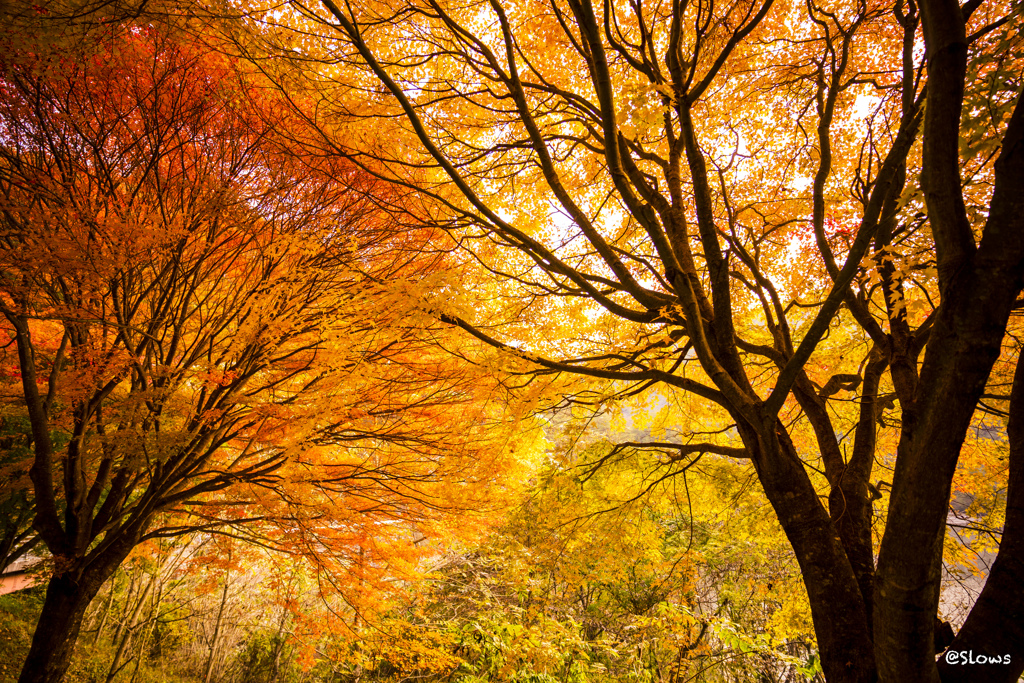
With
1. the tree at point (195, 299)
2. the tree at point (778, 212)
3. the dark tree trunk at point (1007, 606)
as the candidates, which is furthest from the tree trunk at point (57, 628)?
the dark tree trunk at point (1007, 606)

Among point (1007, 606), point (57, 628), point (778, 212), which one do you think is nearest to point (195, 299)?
point (57, 628)

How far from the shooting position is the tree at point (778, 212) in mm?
1737

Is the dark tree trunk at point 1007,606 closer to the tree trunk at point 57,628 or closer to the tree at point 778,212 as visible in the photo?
the tree at point 778,212

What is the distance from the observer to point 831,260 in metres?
3.36

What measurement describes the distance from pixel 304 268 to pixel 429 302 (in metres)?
2.07

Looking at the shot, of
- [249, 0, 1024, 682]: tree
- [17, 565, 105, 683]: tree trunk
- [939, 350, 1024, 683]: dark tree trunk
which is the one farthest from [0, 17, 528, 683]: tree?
[939, 350, 1024, 683]: dark tree trunk

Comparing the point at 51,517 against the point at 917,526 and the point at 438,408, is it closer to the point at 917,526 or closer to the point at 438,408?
the point at 438,408

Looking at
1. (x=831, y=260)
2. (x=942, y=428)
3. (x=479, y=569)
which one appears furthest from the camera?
(x=479, y=569)

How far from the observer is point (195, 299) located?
→ 17.5 feet

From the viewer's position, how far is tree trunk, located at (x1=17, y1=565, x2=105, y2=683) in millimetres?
4055

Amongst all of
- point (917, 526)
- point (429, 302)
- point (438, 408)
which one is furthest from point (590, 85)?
point (917, 526)

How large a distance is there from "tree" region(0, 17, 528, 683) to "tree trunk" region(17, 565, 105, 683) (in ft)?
0.05

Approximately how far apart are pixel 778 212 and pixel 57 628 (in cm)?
789

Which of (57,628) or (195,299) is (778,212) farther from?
(57,628)
